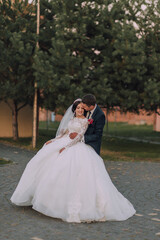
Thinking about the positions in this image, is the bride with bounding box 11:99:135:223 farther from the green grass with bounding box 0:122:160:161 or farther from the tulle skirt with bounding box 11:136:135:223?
the green grass with bounding box 0:122:160:161

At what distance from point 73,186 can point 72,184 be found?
3 centimetres

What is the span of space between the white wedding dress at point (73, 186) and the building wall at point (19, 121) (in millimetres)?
20340

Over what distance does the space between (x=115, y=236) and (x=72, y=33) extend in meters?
12.5

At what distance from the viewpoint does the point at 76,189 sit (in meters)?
6.19

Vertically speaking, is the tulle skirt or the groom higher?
the groom

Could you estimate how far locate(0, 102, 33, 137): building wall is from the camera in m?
26.7

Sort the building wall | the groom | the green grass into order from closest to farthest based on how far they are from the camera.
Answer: the groom < the green grass < the building wall

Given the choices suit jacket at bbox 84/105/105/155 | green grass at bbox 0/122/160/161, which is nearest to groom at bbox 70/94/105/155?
suit jacket at bbox 84/105/105/155

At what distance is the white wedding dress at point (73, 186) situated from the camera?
613 cm

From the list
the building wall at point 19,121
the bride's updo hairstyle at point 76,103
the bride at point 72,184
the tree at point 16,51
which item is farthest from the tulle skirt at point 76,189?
the building wall at point 19,121

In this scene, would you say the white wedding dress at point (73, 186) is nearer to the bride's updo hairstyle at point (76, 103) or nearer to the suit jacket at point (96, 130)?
the suit jacket at point (96, 130)

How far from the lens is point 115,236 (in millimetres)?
5500

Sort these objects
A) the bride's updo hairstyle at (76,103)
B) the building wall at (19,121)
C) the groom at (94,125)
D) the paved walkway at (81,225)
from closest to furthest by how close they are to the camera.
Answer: the paved walkway at (81,225)
the groom at (94,125)
the bride's updo hairstyle at (76,103)
the building wall at (19,121)

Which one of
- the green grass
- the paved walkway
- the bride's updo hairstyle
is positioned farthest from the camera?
the green grass
